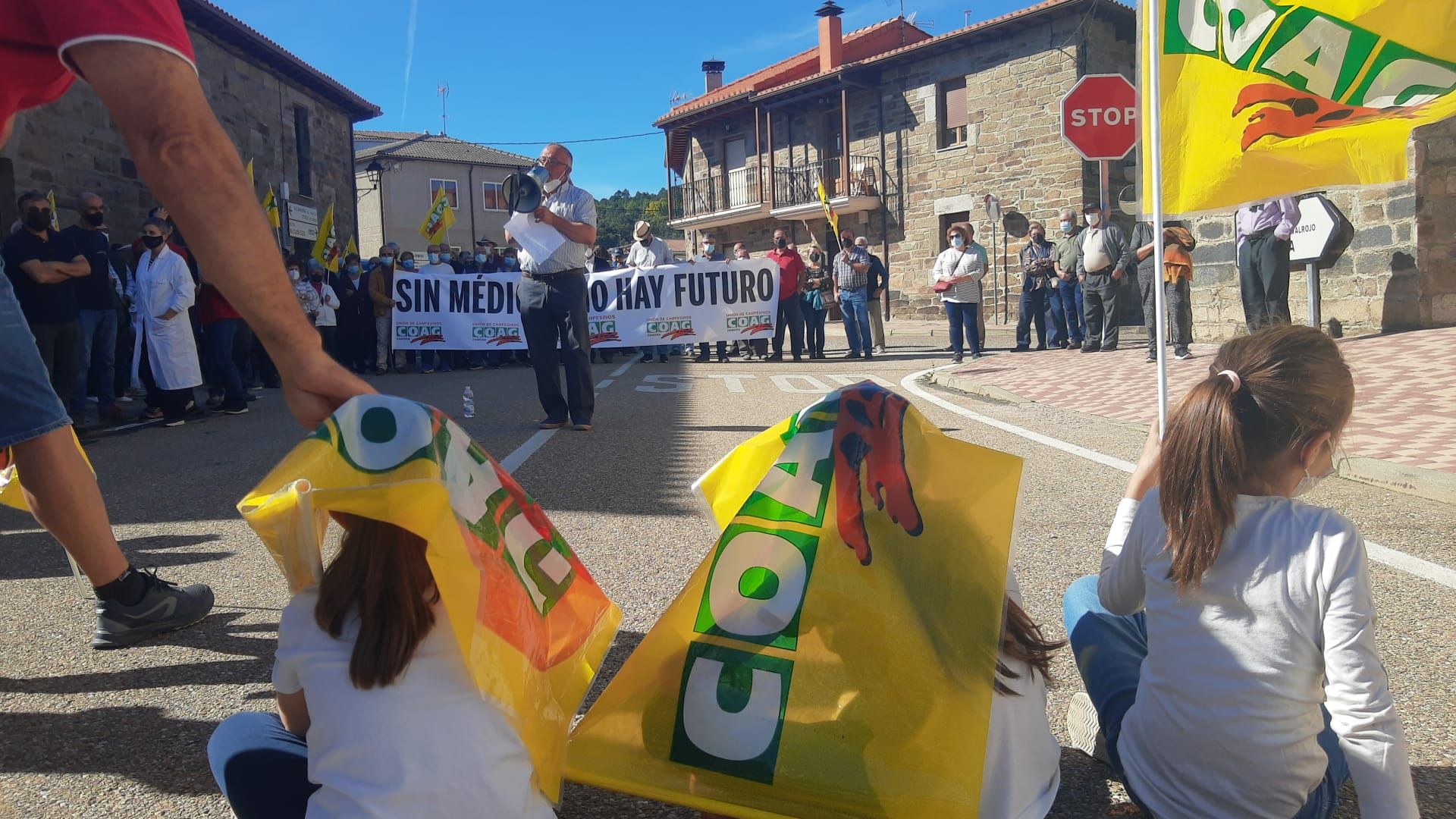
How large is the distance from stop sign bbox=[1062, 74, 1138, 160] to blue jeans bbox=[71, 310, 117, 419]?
522 inches

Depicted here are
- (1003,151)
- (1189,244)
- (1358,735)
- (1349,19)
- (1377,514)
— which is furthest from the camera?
(1003,151)

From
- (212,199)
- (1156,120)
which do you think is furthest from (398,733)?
(1156,120)

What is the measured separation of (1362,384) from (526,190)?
5.14 meters

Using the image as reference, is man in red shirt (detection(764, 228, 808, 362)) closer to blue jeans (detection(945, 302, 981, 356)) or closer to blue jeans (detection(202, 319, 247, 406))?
blue jeans (detection(945, 302, 981, 356))

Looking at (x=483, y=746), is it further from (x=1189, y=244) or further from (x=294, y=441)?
(x=1189, y=244)

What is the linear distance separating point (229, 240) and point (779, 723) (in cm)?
120

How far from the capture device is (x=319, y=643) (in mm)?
1535

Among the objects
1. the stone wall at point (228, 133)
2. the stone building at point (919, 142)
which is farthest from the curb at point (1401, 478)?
the stone building at point (919, 142)

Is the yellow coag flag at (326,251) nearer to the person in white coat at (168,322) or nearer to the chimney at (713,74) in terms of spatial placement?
the person in white coat at (168,322)

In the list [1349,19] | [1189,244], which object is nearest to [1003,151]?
[1189,244]

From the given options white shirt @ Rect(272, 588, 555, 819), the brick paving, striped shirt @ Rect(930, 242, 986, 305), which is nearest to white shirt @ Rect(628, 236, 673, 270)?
striped shirt @ Rect(930, 242, 986, 305)

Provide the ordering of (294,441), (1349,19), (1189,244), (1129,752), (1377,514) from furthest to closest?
1. (1189,244)
2. (294,441)
3. (1377,514)
4. (1349,19)
5. (1129,752)

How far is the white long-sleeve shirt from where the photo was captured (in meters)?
1.54

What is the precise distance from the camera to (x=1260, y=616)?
1.65 meters
